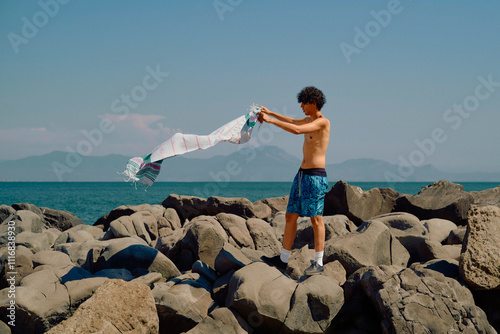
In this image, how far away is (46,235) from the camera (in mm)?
12039

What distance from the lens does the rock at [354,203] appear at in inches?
444

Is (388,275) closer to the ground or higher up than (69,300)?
higher up

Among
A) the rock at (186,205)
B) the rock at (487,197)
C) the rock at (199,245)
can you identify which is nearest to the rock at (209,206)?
the rock at (186,205)

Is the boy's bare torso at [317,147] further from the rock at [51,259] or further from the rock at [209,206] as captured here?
the rock at [209,206]

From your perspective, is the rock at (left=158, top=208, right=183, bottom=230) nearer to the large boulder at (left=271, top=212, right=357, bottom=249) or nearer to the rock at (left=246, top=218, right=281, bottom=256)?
the rock at (left=246, top=218, right=281, bottom=256)

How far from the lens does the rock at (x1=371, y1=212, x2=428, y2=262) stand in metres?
8.05

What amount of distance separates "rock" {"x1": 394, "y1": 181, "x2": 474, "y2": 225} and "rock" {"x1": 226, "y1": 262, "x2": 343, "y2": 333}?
6804 mm

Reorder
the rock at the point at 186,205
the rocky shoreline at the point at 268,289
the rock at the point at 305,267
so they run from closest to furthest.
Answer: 1. the rocky shoreline at the point at 268,289
2. the rock at the point at 305,267
3. the rock at the point at 186,205

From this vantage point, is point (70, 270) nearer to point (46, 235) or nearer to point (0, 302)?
point (0, 302)

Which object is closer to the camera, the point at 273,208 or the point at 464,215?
the point at 464,215

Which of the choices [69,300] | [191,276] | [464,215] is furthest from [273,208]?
[69,300]

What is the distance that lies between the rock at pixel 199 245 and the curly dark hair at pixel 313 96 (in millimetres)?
3022

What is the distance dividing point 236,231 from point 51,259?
3.36 m

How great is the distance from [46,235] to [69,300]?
251 inches
